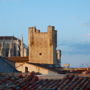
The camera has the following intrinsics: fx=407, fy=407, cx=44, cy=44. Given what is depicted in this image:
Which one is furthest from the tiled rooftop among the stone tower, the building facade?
the building facade

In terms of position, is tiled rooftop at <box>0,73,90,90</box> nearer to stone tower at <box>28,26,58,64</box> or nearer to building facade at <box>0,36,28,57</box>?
stone tower at <box>28,26,58,64</box>

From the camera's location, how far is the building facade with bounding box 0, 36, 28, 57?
376ft

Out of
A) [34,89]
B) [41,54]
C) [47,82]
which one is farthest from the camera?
[41,54]

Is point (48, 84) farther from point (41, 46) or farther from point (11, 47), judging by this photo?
point (11, 47)

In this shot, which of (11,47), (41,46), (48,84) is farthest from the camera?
(11,47)

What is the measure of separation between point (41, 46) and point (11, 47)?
42.8 meters

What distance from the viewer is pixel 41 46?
79.6m

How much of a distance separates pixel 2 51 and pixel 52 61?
39.7 meters

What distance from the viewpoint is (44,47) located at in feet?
263

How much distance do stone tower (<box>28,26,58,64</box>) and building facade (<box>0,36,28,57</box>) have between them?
31065 millimetres

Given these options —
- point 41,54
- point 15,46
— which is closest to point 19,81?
point 41,54

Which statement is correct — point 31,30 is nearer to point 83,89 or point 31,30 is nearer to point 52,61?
point 52,61

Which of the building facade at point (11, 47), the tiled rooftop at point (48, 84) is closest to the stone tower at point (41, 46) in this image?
the building facade at point (11, 47)

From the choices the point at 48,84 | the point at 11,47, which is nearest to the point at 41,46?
the point at 11,47
